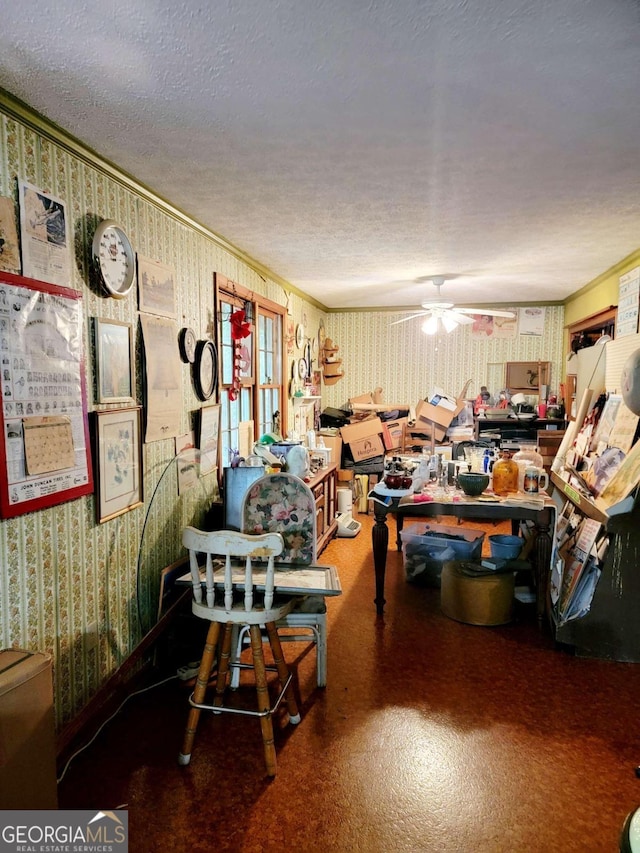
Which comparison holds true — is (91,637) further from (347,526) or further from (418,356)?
(418,356)

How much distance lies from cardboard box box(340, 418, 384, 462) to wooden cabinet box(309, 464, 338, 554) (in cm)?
95

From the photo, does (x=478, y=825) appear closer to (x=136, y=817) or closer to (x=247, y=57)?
(x=136, y=817)

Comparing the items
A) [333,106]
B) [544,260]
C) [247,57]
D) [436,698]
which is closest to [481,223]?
[544,260]

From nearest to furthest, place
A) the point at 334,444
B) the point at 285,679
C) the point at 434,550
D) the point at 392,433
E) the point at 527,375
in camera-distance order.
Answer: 1. the point at 285,679
2. the point at 434,550
3. the point at 334,444
4. the point at 392,433
5. the point at 527,375

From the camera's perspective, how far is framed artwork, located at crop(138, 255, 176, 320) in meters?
2.72

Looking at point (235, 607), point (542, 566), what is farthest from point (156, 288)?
point (542, 566)

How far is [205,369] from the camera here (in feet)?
11.1

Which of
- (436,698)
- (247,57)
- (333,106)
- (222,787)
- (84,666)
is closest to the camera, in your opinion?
(247,57)

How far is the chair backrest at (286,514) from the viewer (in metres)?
2.65

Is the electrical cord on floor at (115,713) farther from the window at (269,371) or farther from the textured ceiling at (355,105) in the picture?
the textured ceiling at (355,105)

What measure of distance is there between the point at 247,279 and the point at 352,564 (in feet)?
8.14

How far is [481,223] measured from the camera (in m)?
3.21

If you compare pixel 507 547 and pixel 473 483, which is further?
pixel 507 547

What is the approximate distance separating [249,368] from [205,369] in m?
0.99
